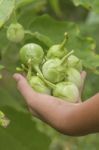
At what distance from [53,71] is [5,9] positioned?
195mm

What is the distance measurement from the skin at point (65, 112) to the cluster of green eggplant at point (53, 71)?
0.09 ft

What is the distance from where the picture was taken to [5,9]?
132 cm

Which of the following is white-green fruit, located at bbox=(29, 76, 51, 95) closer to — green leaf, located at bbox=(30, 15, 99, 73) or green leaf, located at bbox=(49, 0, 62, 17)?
green leaf, located at bbox=(30, 15, 99, 73)

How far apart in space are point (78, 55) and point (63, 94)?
28cm

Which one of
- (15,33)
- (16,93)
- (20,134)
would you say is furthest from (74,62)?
(16,93)

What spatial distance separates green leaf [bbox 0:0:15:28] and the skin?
6.0 inches

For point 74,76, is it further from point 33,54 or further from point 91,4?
point 91,4

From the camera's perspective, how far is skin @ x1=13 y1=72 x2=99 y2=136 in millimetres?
1077

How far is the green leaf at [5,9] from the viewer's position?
1.29 meters

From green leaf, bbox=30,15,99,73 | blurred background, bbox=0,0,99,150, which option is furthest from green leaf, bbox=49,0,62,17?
green leaf, bbox=30,15,99,73

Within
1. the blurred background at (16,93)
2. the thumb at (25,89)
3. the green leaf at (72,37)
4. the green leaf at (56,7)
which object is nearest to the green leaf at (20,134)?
the blurred background at (16,93)

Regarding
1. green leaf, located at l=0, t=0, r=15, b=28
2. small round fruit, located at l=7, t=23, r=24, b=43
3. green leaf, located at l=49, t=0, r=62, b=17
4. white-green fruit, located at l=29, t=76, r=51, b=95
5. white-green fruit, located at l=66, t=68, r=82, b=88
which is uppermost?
green leaf, located at l=0, t=0, r=15, b=28

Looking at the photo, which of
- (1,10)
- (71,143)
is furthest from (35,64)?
(71,143)

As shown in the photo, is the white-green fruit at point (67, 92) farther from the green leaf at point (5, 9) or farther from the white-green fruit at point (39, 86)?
the green leaf at point (5, 9)
